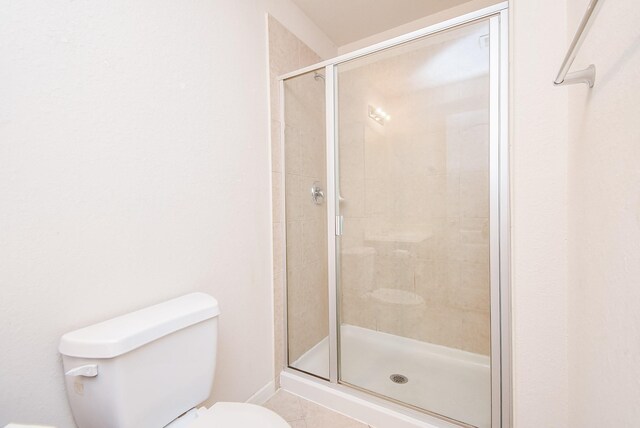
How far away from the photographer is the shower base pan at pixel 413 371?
132 centimetres

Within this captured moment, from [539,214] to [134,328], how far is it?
1.31m

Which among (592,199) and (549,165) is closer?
(592,199)

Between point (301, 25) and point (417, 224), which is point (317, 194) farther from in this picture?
point (301, 25)

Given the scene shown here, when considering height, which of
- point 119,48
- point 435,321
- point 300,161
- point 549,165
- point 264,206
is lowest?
point 435,321

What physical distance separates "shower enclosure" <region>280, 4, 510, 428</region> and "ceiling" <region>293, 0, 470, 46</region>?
602 millimetres

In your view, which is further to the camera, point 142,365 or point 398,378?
point 398,378

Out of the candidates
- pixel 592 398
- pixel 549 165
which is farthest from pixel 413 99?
pixel 592 398

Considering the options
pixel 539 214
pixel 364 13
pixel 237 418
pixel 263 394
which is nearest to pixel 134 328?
pixel 237 418

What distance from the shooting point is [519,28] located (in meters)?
0.96

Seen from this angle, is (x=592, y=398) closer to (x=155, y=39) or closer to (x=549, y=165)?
(x=549, y=165)

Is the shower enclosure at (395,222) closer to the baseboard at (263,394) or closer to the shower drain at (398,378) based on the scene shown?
the shower drain at (398,378)

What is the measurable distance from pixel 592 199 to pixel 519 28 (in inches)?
25.1

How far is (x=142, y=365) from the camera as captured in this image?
0.83 m

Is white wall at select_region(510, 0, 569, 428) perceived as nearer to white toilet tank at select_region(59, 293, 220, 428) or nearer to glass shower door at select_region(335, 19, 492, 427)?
glass shower door at select_region(335, 19, 492, 427)
